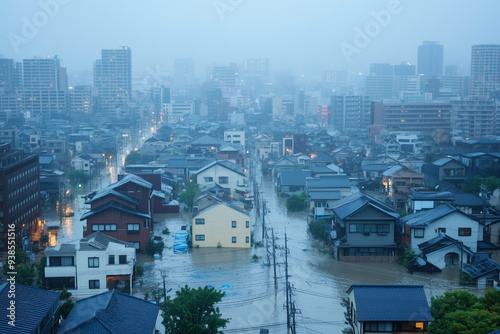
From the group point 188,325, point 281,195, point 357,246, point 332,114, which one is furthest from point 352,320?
point 332,114

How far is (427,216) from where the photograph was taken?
9.15 meters

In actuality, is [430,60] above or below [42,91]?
above

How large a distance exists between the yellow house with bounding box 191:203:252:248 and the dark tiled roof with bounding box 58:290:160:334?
3831 mm

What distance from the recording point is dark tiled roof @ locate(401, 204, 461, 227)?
881 cm

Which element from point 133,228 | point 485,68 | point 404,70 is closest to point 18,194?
point 133,228

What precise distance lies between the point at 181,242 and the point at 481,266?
4.18 m

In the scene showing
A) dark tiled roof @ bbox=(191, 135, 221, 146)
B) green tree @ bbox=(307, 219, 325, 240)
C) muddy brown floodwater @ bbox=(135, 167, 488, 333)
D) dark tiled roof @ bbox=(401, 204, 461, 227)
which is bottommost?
muddy brown floodwater @ bbox=(135, 167, 488, 333)

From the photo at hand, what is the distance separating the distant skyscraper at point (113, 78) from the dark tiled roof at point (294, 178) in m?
27.3

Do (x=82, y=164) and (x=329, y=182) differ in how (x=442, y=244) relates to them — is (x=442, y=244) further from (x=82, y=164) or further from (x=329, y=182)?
(x=82, y=164)

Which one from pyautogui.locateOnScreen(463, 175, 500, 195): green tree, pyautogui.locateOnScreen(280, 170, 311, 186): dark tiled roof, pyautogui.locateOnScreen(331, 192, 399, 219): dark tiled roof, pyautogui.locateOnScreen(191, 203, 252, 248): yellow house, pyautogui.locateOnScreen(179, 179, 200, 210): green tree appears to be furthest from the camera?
pyautogui.locateOnScreen(280, 170, 311, 186): dark tiled roof

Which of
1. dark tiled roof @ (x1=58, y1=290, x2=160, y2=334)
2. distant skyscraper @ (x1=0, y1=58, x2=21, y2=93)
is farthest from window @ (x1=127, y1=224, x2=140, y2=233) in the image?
distant skyscraper @ (x1=0, y1=58, x2=21, y2=93)

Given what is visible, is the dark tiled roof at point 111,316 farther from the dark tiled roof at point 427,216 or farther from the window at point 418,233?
the dark tiled roof at point 427,216

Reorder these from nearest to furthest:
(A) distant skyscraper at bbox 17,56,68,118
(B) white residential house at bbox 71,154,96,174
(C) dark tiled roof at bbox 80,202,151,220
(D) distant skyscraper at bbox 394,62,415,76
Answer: (C) dark tiled roof at bbox 80,202,151,220, (B) white residential house at bbox 71,154,96,174, (A) distant skyscraper at bbox 17,56,68,118, (D) distant skyscraper at bbox 394,62,415,76

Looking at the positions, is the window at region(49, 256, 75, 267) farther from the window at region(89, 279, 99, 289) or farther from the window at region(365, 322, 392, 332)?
the window at region(365, 322, 392, 332)
